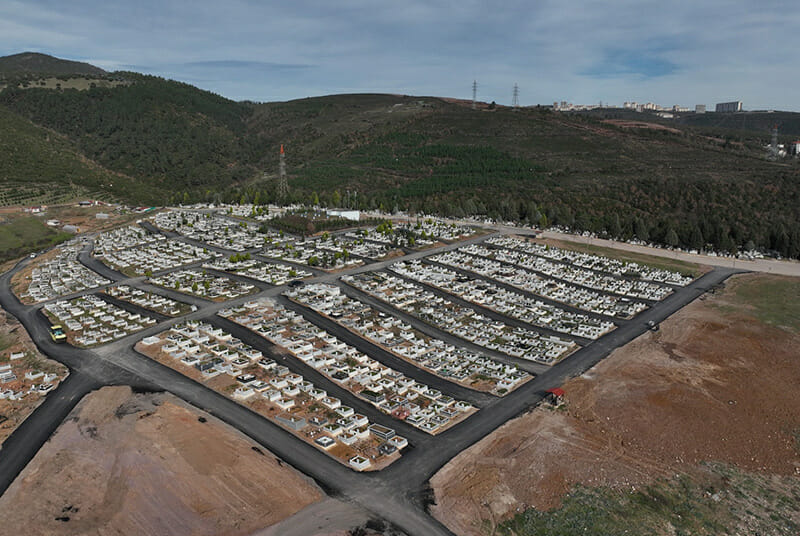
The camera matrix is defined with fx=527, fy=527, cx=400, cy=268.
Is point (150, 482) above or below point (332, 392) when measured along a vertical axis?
above

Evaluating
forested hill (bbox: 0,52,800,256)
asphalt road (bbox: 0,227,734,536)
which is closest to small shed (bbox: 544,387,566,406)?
asphalt road (bbox: 0,227,734,536)

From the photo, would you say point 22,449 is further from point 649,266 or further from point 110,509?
point 649,266

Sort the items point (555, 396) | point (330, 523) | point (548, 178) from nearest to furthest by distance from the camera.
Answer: point (330, 523)
point (555, 396)
point (548, 178)

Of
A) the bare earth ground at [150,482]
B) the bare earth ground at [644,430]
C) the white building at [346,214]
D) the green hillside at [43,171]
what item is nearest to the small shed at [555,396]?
the bare earth ground at [644,430]

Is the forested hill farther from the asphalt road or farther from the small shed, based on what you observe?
the small shed

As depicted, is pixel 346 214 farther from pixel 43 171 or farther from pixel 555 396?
pixel 43 171

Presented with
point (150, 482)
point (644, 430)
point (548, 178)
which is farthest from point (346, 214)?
point (150, 482)
